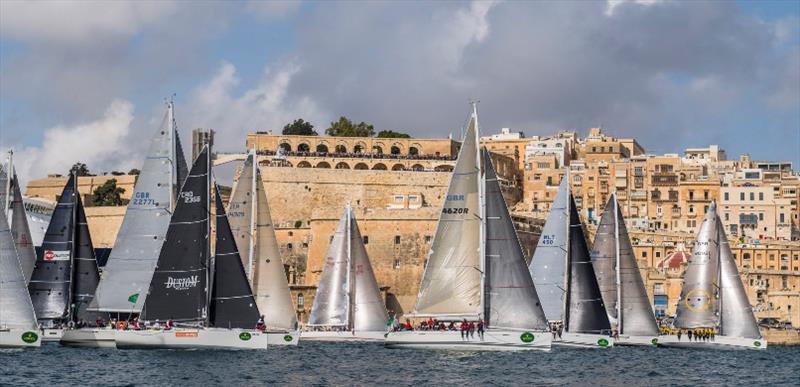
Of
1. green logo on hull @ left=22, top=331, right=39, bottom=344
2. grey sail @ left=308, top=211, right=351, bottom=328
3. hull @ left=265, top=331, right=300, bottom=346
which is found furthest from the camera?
grey sail @ left=308, top=211, right=351, bottom=328

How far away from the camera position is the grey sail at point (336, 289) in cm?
5031

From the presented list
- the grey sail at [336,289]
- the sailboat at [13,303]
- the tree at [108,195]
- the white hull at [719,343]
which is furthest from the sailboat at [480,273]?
the tree at [108,195]

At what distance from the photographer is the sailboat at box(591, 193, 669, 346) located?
160 ft

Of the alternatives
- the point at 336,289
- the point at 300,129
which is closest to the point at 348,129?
the point at 300,129

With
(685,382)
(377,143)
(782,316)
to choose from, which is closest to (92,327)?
(685,382)

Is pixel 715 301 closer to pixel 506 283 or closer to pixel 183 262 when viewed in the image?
pixel 506 283

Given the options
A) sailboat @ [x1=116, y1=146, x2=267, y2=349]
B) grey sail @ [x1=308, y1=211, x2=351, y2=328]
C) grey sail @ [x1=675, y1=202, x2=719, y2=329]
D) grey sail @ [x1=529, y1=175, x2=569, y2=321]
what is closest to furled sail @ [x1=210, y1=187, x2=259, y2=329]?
sailboat @ [x1=116, y1=146, x2=267, y2=349]

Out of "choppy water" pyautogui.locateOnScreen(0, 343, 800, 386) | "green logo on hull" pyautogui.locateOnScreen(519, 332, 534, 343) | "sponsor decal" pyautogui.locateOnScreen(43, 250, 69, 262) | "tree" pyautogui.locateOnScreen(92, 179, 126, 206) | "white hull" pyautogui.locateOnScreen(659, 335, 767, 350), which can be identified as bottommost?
"choppy water" pyautogui.locateOnScreen(0, 343, 800, 386)

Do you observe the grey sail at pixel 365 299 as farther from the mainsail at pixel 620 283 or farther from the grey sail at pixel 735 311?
the grey sail at pixel 735 311

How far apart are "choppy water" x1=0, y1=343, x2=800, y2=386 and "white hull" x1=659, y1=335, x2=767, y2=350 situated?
536 cm

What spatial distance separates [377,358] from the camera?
40844 mm

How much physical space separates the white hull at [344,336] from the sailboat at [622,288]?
763 centimetres

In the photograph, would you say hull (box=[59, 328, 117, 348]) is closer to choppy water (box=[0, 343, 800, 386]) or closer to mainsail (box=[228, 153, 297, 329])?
choppy water (box=[0, 343, 800, 386])

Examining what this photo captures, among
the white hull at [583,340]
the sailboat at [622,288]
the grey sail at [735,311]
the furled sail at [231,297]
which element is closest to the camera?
the furled sail at [231,297]
